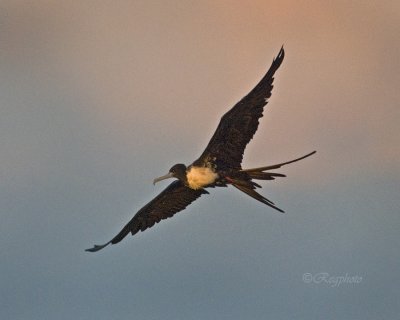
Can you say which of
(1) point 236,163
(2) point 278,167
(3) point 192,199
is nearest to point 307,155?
(2) point 278,167

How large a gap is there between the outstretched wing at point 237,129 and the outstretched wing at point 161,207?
1.25m

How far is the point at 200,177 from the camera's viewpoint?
16.3 metres

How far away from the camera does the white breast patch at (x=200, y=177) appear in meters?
16.2

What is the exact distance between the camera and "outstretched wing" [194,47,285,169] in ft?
50.8

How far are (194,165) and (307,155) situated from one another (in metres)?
2.49

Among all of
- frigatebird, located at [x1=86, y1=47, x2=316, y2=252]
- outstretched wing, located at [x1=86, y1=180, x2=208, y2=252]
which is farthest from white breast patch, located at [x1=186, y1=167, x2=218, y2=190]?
outstretched wing, located at [x1=86, y1=180, x2=208, y2=252]

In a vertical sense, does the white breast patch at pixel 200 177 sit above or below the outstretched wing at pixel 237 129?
below

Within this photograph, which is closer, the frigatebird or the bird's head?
the frigatebird

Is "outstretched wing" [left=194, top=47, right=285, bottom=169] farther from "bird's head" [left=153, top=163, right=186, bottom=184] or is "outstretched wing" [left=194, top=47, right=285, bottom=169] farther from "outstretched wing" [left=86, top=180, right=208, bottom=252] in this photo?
"outstretched wing" [left=86, top=180, right=208, bottom=252]

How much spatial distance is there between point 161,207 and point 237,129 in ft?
8.18

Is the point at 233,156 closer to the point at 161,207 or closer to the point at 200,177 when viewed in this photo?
the point at 200,177

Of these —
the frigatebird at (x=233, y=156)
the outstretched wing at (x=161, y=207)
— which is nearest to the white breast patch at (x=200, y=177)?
the frigatebird at (x=233, y=156)

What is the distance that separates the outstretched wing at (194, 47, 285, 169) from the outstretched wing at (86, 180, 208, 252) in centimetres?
125

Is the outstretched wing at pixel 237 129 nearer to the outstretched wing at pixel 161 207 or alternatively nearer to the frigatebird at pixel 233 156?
the frigatebird at pixel 233 156
